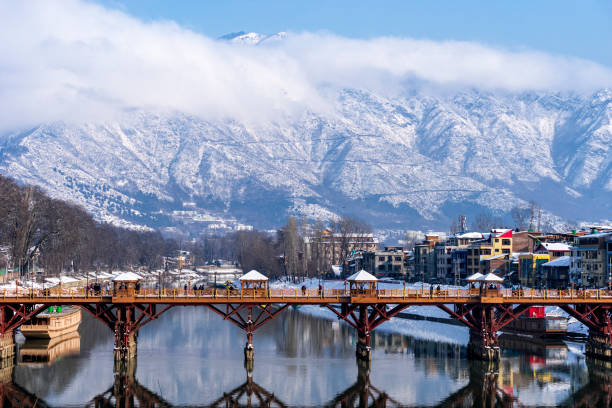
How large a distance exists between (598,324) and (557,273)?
6106 centimetres

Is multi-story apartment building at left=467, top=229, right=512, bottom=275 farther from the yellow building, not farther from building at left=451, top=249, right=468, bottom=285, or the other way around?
the yellow building

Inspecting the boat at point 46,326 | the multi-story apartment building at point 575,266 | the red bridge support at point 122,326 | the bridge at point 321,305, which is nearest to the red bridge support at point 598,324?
the bridge at point 321,305

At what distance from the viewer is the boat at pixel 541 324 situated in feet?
316

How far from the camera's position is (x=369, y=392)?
66375 mm

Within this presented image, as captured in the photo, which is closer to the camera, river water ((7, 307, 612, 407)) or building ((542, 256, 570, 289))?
river water ((7, 307, 612, 407))

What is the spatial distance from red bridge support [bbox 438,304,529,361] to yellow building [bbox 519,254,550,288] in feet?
220

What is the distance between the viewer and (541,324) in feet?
318

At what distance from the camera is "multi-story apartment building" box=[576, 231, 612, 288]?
126 metres

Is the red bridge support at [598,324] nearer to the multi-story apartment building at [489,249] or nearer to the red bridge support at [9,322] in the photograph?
the red bridge support at [9,322]

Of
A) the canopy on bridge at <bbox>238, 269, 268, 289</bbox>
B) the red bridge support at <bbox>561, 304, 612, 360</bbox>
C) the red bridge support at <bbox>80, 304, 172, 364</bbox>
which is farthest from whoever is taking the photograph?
the red bridge support at <bbox>561, 304, 612, 360</bbox>

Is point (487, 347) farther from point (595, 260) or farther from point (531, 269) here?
point (531, 269)

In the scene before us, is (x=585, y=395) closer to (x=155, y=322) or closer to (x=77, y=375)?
(x=77, y=375)

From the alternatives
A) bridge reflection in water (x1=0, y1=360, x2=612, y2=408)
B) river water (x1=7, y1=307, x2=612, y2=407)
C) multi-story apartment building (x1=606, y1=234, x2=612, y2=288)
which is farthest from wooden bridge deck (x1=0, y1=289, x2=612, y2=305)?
multi-story apartment building (x1=606, y1=234, x2=612, y2=288)

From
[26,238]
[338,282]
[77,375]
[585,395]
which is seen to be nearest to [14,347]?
[77,375]
